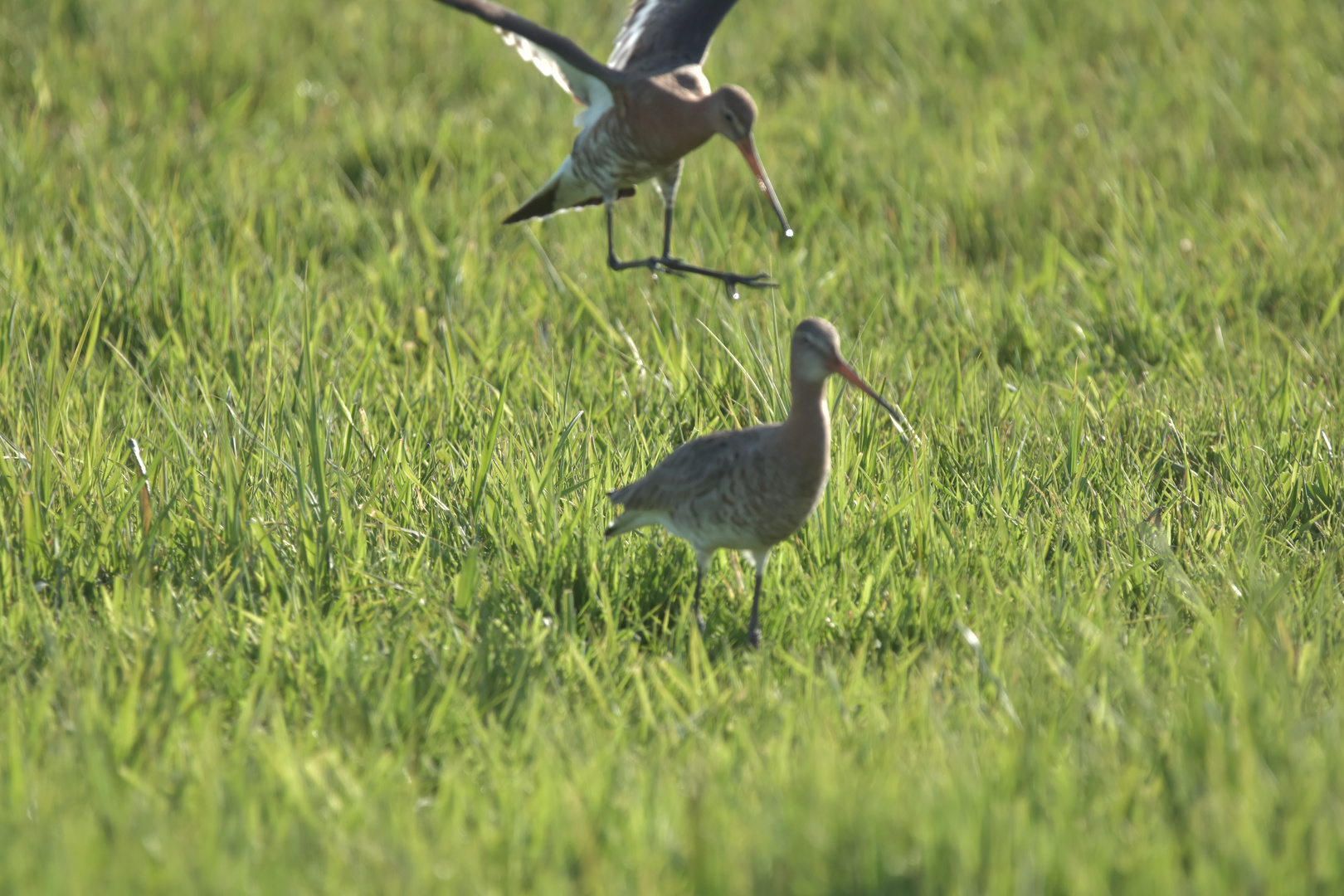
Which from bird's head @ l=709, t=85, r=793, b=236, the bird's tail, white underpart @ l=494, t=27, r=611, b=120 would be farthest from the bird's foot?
white underpart @ l=494, t=27, r=611, b=120

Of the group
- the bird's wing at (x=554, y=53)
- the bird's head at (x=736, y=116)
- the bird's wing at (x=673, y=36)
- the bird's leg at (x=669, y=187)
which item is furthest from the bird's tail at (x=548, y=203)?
the bird's head at (x=736, y=116)

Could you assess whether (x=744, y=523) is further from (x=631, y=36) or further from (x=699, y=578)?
(x=631, y=36)

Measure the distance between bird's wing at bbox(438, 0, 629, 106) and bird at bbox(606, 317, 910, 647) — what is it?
158 cm

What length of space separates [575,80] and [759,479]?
8.72 ft

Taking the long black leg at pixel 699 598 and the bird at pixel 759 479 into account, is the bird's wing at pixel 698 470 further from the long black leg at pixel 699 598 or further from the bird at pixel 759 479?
the long black leg at pixel 699 598

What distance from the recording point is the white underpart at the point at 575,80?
5121 mm

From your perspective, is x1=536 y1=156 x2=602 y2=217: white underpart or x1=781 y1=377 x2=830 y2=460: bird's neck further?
x1=536 y1=156 x2=602 y2=217: white underpart

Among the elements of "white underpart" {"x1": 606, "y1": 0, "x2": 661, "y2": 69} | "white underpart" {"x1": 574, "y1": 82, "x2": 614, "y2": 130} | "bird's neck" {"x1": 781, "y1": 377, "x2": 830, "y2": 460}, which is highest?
"white underpart" {"x1": 606, "y1": 0, "x2": 661, "y2": 69}

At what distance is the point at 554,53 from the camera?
186 inches

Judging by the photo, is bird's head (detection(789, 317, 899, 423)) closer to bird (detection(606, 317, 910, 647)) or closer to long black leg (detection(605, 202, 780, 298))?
bird (detection(606, 317, 910, 647))

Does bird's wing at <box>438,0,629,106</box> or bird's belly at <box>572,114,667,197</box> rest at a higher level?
bird's wing at <box>438,0,629,106</box>

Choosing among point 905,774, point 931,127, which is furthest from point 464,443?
point 931,127

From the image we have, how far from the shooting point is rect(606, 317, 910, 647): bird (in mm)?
3365

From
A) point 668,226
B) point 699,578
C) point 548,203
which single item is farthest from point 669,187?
point 699,578
